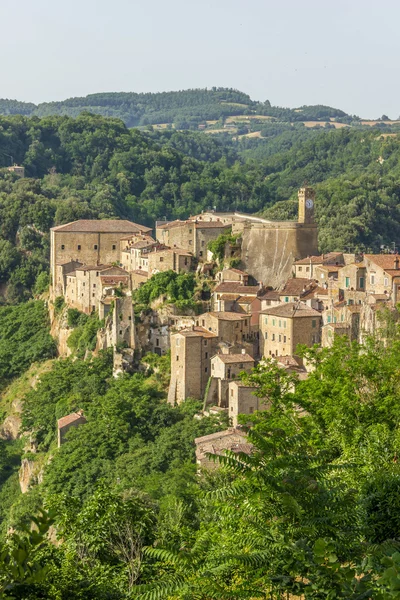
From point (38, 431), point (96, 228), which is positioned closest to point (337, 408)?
point (38, 431)

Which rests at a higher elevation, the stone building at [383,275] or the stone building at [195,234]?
the stone building at [195,234]

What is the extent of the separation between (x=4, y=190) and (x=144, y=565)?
70.3 meters

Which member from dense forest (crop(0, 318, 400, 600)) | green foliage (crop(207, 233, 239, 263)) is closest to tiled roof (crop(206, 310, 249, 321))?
green foliage (crop(207, 233, 239, 263))

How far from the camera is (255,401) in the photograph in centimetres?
4209

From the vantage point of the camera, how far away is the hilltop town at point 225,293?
146ft

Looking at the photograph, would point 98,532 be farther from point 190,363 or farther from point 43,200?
point 43,200

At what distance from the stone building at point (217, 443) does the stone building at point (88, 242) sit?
20.7 m

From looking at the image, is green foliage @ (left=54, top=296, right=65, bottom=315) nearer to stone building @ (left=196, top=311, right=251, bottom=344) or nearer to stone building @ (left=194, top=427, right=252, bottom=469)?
stone building @ (left=196, top=311, right=251, bottom=344)

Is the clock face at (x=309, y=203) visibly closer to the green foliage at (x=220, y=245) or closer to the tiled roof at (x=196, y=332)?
the green foliage at (x=220, y=245)

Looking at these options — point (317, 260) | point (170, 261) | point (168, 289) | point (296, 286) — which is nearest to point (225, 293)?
point (168, 289)

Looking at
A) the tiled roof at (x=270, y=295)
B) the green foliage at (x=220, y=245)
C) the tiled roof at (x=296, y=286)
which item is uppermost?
the green foliage at (x=220, y=245)

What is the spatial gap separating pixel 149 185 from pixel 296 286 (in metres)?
49.3

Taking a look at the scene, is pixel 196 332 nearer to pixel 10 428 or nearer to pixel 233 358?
pixel 233 358

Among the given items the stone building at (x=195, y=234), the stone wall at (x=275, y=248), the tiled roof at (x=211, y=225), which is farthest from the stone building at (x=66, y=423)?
the tiled roof at (x=211, y=225)
